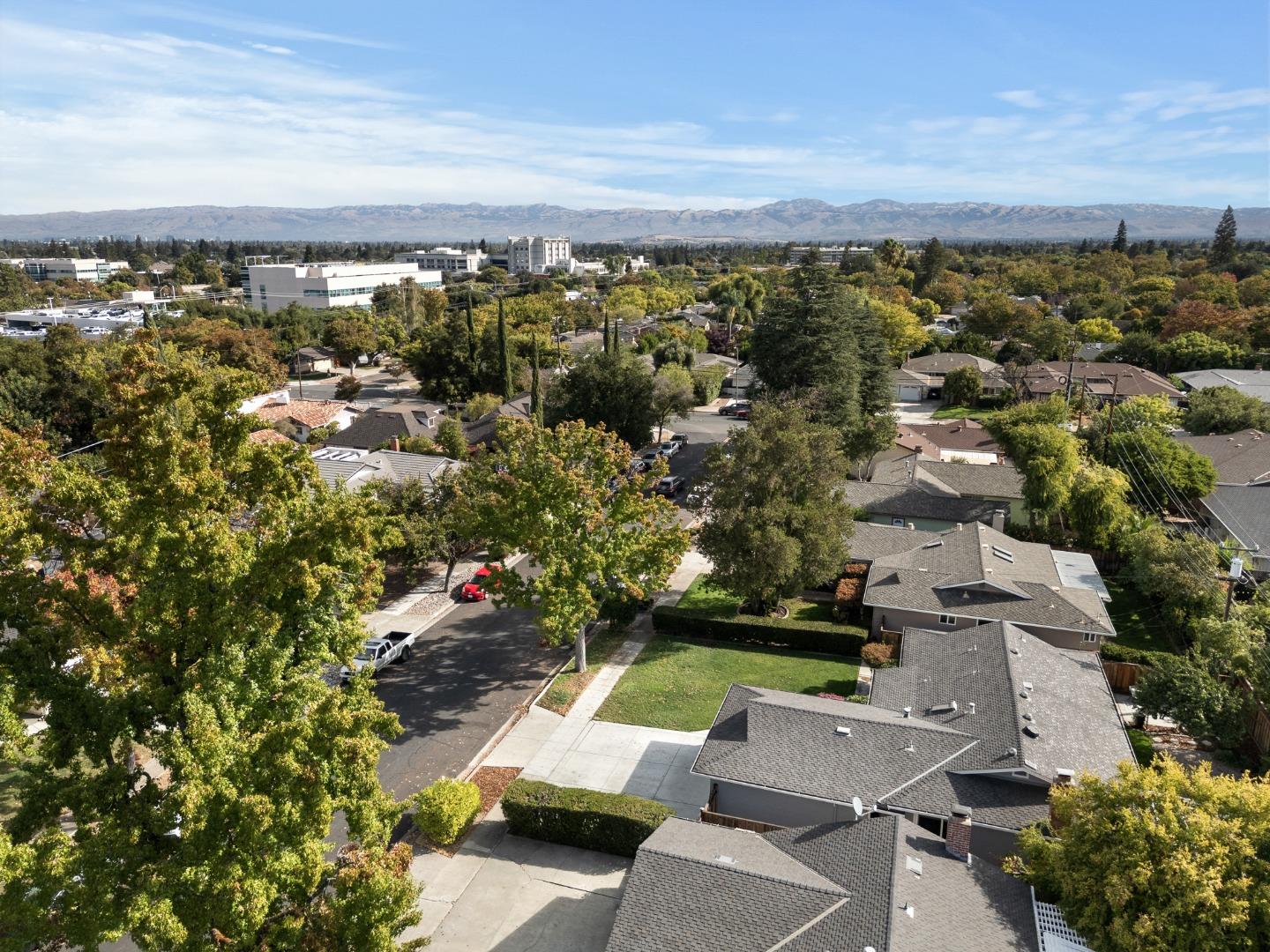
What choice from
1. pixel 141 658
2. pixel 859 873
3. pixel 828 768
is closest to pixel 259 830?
pixel 141 658

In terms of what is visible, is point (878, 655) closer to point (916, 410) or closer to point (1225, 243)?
point (916, 410)

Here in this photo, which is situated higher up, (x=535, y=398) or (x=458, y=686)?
(x=535, y=398)

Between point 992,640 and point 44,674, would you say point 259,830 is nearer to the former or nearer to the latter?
point 44,674

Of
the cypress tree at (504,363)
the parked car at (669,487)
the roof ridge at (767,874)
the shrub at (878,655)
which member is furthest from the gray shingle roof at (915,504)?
the cypress tree at (504,363)

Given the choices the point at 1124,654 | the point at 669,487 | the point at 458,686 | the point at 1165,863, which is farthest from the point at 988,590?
the point at 669,487

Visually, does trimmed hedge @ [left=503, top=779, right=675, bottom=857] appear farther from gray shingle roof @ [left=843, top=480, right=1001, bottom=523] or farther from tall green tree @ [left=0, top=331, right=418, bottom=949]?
gray shingle roof @ [left=843, top=480, right=1001, bottom=523]

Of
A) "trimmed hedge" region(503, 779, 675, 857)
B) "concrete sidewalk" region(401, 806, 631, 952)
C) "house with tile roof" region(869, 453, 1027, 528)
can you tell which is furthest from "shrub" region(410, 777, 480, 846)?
"house with tile roof" region(869, 453, 1027, 528)
